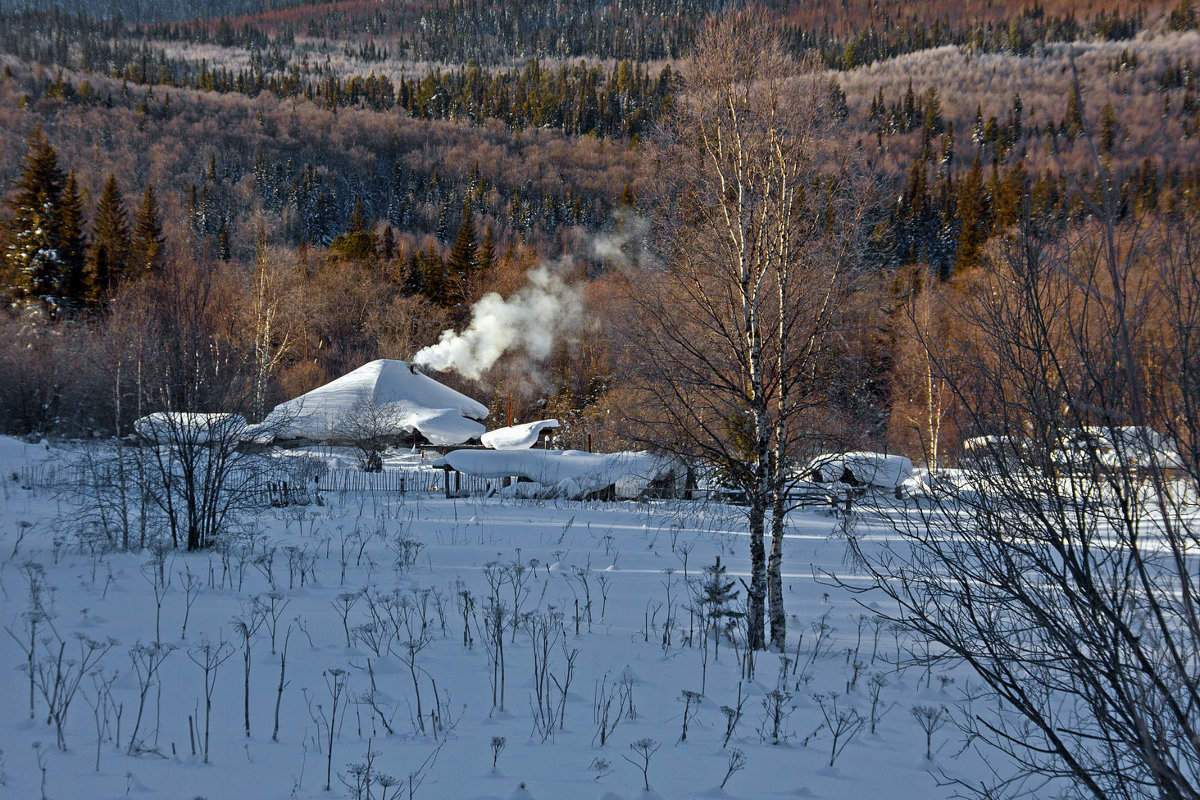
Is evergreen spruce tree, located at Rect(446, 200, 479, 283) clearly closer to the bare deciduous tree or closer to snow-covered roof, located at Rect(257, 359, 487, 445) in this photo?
snow-covered roof, located at Rect(257, 359, 487, 445)

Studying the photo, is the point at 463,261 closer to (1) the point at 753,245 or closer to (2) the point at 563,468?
(2) the point at 563,468

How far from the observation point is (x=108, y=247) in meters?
38.8

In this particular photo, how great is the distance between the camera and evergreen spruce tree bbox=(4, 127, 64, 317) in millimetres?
33625

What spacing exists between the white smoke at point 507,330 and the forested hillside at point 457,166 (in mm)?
1075

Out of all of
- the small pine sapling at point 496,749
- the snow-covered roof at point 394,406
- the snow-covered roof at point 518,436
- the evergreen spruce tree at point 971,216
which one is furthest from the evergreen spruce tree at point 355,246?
the small pine sapling at point 496,749

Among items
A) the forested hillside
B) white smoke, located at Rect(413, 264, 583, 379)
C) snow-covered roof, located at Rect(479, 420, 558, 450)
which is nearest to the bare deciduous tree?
the forested hillside

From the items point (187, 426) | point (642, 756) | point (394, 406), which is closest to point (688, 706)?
point (642, 756)

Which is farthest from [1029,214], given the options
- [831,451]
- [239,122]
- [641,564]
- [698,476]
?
[239,122]

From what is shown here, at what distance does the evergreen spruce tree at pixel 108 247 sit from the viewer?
1380 inches

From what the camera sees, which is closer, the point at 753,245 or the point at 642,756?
the point at 642,756

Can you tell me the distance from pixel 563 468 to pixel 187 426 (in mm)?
12218

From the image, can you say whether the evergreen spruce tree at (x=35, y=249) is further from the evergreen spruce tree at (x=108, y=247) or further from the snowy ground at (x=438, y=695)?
the snowy ground at (x=438, y=695)

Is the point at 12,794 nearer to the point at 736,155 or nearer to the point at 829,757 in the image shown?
the point at 829,757

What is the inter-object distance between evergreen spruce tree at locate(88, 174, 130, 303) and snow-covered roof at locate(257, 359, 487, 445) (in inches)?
518
